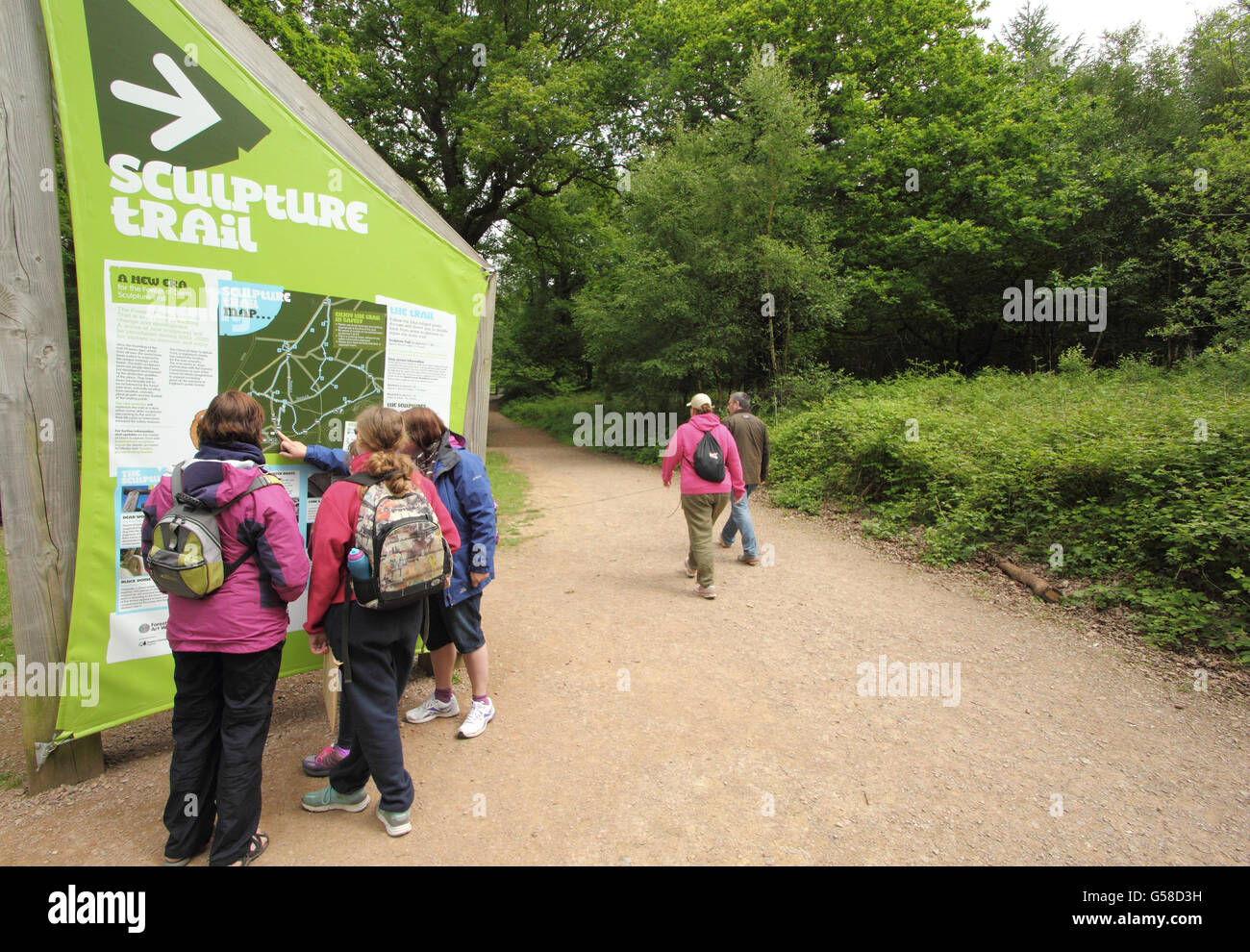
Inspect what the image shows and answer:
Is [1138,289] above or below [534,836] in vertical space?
above

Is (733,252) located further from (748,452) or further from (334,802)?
(334,802)

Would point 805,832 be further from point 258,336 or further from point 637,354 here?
point 637,354

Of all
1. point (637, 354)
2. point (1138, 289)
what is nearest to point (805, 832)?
point (637, 354)

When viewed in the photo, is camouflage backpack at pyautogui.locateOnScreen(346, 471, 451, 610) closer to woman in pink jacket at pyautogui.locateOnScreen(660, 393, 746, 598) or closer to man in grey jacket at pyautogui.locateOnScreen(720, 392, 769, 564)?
woman in pink jacket at pyautogui.locateOnScreen(660, 393, 746, 598)

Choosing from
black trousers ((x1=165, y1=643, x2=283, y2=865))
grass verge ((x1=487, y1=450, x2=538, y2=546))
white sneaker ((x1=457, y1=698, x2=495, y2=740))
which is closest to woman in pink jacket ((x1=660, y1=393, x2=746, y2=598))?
grass verge ((x1=487, y1=450, x2=538, y2=546))

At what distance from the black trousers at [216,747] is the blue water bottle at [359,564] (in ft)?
1.68

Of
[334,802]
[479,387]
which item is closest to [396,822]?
[334,802]

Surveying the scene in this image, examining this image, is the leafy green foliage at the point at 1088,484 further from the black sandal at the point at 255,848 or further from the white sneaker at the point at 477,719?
the black sandal at the point at 255,848

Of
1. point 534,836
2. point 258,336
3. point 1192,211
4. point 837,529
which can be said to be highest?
point 1192,211

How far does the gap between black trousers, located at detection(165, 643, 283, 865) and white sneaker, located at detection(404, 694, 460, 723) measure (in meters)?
1.26

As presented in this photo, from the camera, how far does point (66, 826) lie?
9.77 ft

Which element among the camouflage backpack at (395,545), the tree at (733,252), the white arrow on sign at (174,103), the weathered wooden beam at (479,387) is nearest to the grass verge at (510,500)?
the weathered wooden beam at (479,387)

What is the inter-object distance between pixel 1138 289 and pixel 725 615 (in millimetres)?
21214

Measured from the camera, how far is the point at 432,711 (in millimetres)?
4098
